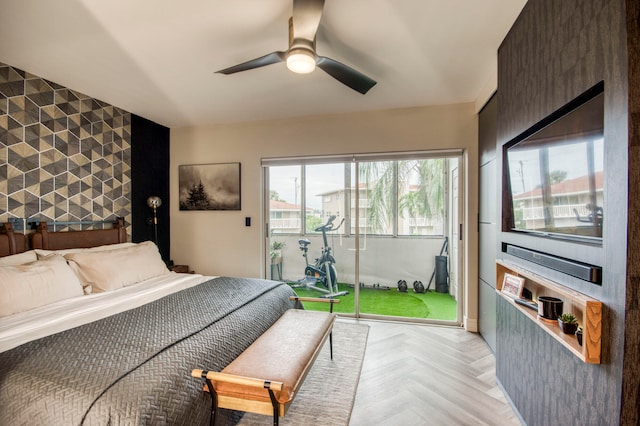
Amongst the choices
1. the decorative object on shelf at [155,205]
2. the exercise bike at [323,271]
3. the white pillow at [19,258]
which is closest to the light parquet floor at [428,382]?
the exercise bike at [323,271]

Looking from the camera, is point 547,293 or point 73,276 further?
point 73,276

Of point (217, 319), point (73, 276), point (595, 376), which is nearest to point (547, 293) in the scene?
point (595, 376)

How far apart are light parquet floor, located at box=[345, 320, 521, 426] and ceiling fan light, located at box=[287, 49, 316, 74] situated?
2210 millimetres

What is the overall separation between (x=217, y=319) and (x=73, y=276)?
132cm

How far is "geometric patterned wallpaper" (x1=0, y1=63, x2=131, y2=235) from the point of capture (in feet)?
7.91

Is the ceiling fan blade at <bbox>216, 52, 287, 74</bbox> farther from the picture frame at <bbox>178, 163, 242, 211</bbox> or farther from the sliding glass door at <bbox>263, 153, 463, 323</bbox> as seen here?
the picture frame at <bbox>178, 163, 242, 211</bbox>

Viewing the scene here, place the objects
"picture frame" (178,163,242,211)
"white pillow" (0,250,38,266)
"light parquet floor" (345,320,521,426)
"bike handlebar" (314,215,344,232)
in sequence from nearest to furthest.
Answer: "light parquet floor" (345,320,521,426)
"white pillow" (0,250,38,266)
"bike handlebar" (314,215,344,232)
"picture frame" (178,163,242,211)

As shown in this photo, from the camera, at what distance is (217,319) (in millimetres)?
1881

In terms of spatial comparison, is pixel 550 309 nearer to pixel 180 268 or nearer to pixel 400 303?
pixel 400 303

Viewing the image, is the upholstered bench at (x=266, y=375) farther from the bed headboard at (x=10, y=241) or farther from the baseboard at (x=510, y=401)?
the bed headboard at (x=10, y=241)

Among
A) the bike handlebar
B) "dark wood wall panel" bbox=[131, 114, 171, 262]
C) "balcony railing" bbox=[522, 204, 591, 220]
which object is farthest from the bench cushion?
"dark wood wall panel" bbox=[131, 114, 171, 262]

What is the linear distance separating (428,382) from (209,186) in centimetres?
334

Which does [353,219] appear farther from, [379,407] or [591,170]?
[591,170]

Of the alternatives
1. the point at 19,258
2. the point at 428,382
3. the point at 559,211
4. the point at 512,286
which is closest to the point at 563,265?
the point at 559,211
